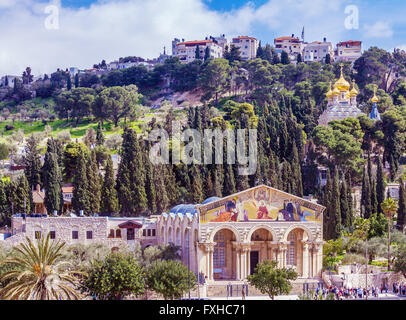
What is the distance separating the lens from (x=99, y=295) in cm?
3250

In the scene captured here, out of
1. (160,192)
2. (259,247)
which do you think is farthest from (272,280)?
(160,192)

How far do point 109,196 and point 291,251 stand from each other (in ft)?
56.8

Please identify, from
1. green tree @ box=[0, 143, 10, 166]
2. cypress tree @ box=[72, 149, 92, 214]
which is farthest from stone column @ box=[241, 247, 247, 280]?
green tree @ box=[0, 143, 10, 166]

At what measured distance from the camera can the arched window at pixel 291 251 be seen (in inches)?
1709

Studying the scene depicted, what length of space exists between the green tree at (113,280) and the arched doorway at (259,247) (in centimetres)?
1221

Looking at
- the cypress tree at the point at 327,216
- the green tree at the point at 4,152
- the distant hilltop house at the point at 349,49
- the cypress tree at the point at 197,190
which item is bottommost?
the cypress tree at the point at 327,216

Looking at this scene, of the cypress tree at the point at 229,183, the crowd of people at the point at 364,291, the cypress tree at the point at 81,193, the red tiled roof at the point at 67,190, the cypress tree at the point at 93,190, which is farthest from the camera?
the red tiled roof at the point at 67,190

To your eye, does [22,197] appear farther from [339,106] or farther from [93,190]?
[339,106]

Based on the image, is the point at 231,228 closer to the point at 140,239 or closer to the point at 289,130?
the point at 140,239

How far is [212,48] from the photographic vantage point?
137m

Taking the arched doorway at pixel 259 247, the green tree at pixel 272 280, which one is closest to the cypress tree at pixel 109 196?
the arched doorway at pixel 259 247

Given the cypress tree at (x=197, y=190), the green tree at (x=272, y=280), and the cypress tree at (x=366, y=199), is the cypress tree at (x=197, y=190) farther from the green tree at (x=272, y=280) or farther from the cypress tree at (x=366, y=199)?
the green tree at (x=272, y=280)
